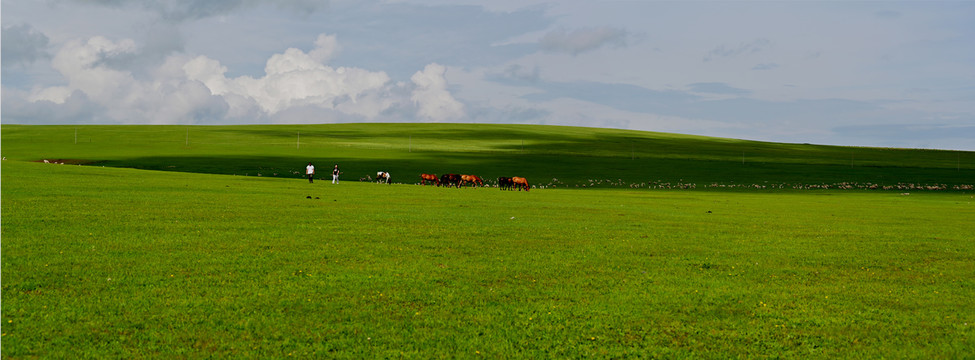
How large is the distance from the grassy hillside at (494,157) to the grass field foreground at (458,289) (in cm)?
5448

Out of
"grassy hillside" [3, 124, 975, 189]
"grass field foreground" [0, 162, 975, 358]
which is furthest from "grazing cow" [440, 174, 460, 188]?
"grass field foreground" [0, 162, 975, 358]

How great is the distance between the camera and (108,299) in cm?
1098

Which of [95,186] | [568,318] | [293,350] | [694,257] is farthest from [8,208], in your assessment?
[694,257]

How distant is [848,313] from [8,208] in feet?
86.0

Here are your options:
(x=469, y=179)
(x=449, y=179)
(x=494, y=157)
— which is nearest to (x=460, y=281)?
(x=449, y=179)

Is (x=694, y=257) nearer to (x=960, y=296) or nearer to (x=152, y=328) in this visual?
(x=960, y=296)

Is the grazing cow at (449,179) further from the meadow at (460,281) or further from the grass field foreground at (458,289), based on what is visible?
the grass field foreground at (458,289)

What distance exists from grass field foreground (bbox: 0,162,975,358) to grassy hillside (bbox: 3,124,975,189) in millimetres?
54484

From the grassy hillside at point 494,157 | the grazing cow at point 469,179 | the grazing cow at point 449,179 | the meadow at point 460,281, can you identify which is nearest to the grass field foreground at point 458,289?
the meadow at point 460,281

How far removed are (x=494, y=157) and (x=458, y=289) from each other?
311 ft

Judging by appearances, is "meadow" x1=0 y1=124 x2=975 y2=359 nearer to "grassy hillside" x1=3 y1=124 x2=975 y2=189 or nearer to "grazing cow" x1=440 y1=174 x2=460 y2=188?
"grazing cow" x1=440 y1=174 x2=460 y2=188

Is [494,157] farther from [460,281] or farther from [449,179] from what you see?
[460,281]

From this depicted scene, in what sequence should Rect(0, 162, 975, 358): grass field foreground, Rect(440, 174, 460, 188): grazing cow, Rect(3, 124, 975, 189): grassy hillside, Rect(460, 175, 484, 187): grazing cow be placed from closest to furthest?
Rect(0, 162, 975, 358): grass field foreground
Rect(440, 174, 460, 188): grazing cow
Rect(460, 175, 484, 187): grazing cow
Rect(3, 124, 975, 189): grassy hillside

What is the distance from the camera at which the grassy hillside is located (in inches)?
3332
